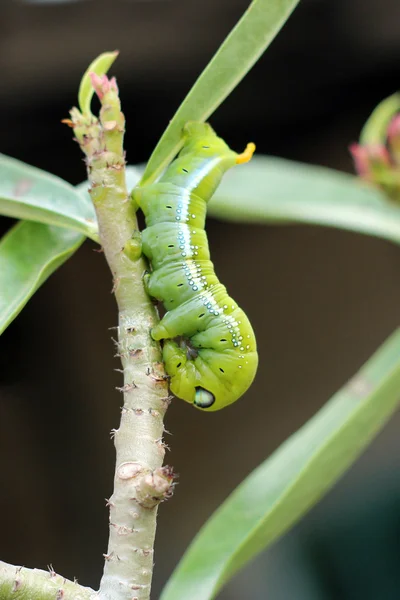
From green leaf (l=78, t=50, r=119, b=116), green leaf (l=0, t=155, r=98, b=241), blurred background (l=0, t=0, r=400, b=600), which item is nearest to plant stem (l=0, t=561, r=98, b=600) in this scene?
green leaf (l=0, t=155, r=98, b=241)

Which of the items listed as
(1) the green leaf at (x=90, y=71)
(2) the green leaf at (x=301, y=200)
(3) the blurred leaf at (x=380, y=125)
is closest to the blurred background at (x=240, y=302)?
(2) the green leaf at (x=301, y=200)

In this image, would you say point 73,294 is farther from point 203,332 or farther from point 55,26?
point 203,332

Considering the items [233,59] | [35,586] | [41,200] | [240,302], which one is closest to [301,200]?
[233,59]

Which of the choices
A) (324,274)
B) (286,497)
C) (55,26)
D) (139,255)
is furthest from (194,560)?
(324,274)

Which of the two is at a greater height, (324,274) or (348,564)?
(324,274)

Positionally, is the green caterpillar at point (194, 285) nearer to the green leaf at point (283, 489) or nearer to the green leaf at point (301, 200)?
the green leaf at point (283, 489)

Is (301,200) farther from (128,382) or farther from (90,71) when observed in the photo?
(128,382)

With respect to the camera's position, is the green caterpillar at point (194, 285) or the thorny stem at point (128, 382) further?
the green caterpillar at point (194, 285)
